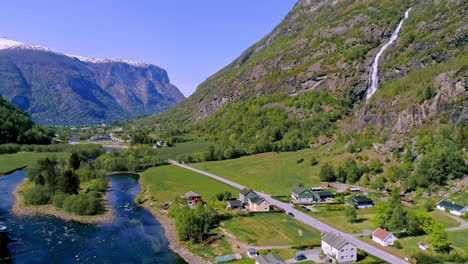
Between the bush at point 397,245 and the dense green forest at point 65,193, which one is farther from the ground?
the dense green forest at point 65,193

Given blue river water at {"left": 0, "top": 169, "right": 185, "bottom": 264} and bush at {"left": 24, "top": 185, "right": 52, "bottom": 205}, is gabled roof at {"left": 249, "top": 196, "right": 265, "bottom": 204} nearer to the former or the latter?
blue river water at {"left": 0, "top": 169, "right": 185, "bottom": 264}

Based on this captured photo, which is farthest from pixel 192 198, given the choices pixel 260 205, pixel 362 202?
pixel 362 202

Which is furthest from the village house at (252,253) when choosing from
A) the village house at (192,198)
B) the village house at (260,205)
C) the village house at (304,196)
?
the village house at (304,196)

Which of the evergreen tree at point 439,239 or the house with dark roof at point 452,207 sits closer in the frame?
the evergreen tree at point 439,239

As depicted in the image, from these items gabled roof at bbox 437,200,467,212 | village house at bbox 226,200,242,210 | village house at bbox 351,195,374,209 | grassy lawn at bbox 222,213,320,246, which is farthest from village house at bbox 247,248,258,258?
gabled roof at bbox 437,200,467,212

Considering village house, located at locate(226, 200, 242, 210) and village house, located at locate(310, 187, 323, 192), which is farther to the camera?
village house, located at locate(310, 187, 323, 192)

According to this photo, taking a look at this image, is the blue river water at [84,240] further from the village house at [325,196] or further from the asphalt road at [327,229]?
the village house at [325,196]

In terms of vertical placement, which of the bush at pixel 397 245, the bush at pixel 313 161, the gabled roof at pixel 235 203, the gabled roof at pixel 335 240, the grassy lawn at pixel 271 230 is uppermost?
→ the bush at pixel 313 161
